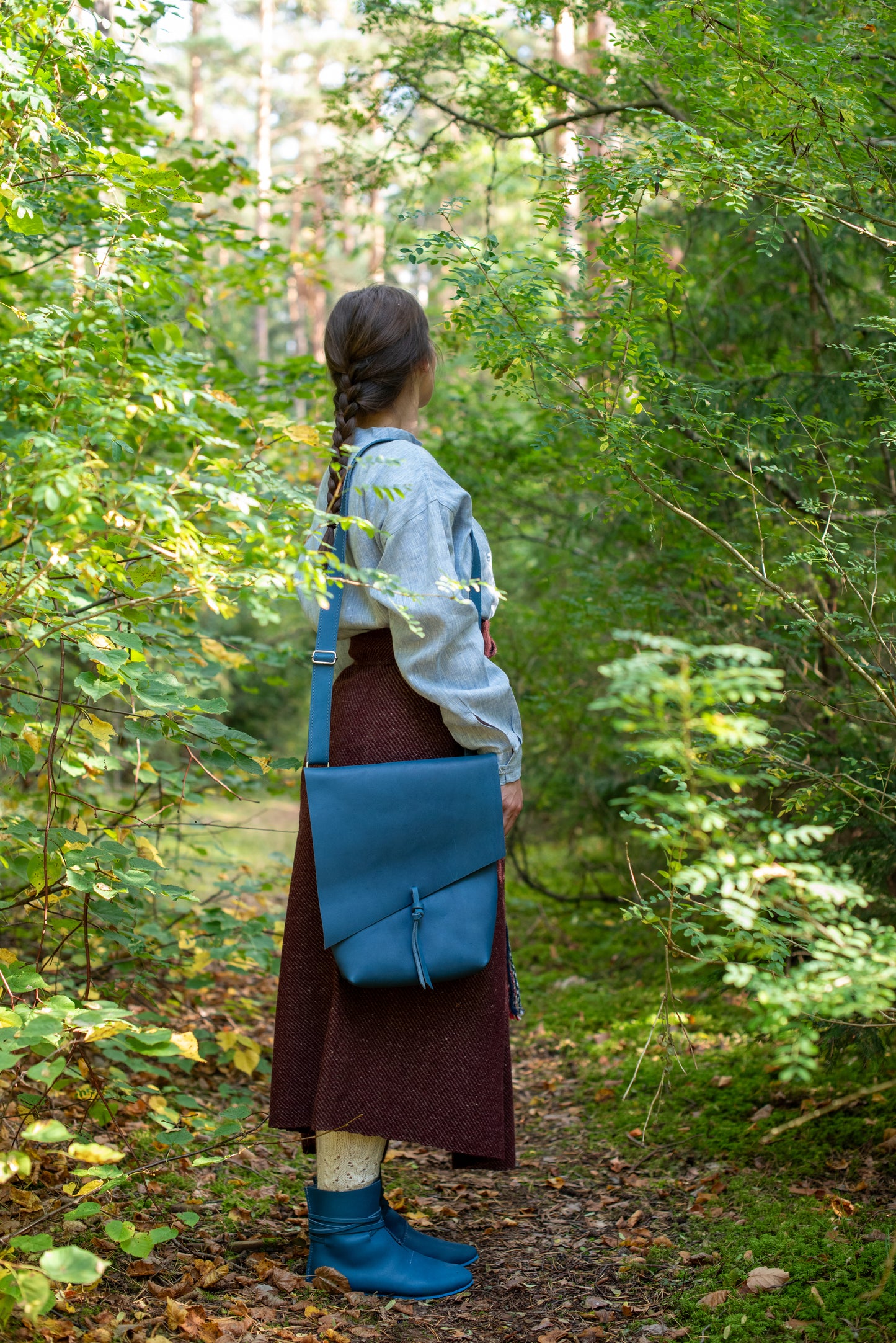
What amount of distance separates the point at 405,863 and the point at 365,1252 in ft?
3.02

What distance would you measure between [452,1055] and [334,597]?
108 cm

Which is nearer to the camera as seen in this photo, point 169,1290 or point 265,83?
point 169,1290

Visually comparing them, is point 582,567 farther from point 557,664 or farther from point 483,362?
point 483,362

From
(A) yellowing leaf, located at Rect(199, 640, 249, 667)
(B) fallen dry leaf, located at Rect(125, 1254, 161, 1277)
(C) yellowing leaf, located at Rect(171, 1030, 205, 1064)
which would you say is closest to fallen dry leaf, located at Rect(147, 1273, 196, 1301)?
(B) fallen dry leaf, located at Rect(125, 1254, 161, 1277)

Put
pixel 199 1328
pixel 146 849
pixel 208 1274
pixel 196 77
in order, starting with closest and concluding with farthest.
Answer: pixel 199 1328 < pixel 208 1274 < pixel 146 849 < pixel 196 77

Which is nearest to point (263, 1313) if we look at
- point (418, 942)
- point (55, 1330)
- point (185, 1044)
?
point (55, 1330)

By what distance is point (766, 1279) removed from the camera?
2.23 m

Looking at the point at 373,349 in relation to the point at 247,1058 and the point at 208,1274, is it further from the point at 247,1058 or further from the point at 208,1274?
the point at 247,1058

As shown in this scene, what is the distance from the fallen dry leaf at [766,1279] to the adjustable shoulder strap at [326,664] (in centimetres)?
147

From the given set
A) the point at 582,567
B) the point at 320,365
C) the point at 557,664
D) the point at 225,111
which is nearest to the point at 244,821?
the point at 557,664

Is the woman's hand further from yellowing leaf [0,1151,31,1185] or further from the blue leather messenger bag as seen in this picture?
yellowing leaf [0,1151,31,1185]

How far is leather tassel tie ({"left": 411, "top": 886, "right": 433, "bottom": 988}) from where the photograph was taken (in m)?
2.19

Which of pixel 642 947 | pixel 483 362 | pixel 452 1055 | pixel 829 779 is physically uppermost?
pixel 483 362

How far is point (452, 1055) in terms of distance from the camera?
7.71 feet
